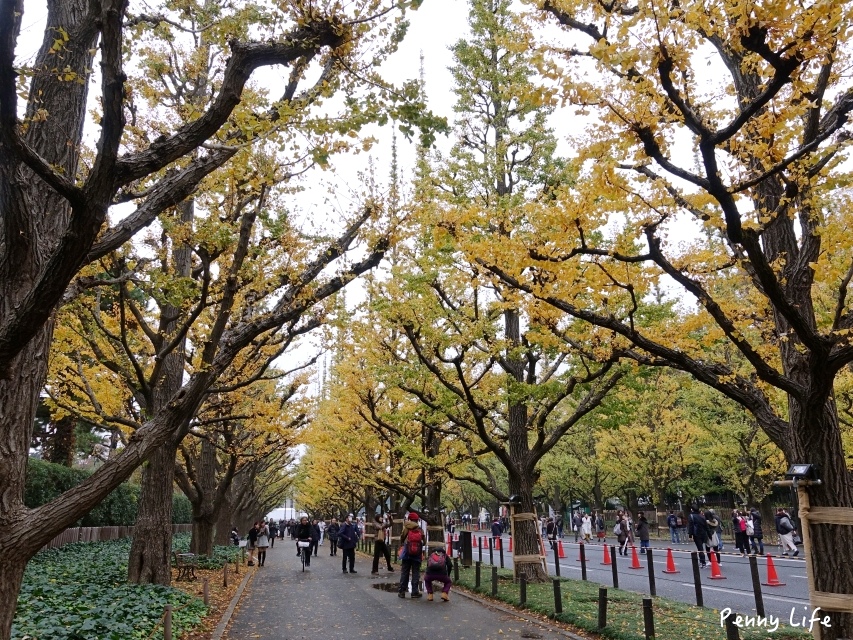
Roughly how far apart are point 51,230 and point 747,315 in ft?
24.8

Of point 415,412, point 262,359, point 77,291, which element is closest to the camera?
point 77,291

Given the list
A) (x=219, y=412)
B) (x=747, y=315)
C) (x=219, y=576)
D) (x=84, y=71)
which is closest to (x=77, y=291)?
(x=84, y=71)

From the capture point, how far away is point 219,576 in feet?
55.1

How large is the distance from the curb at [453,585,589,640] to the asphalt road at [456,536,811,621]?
295 cm

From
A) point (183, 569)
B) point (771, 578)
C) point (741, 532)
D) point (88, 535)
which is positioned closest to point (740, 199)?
point (771, 578)

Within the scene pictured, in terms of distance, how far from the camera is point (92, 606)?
8.45m

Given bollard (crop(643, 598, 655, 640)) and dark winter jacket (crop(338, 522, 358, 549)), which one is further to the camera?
dark winter jacket (crop(338, 522, 358, 549))

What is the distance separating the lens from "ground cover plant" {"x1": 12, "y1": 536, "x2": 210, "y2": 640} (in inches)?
272

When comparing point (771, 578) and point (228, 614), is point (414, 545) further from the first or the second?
point (771, 578)

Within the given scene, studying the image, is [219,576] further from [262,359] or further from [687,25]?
[687,25]

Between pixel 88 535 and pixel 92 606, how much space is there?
16512mm

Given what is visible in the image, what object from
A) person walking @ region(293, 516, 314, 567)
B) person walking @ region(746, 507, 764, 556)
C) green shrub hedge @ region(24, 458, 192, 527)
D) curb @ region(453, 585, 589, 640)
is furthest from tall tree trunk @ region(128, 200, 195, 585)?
person walking @ region(746, 507, 764, 556)

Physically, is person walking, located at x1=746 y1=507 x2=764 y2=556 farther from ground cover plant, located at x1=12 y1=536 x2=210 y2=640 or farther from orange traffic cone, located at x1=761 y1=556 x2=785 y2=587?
ground cover plant, located at x1=12 y1=536 x2=210 y2=640

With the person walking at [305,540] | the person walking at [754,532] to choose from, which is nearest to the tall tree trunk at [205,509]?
the person walking at [305,540]
